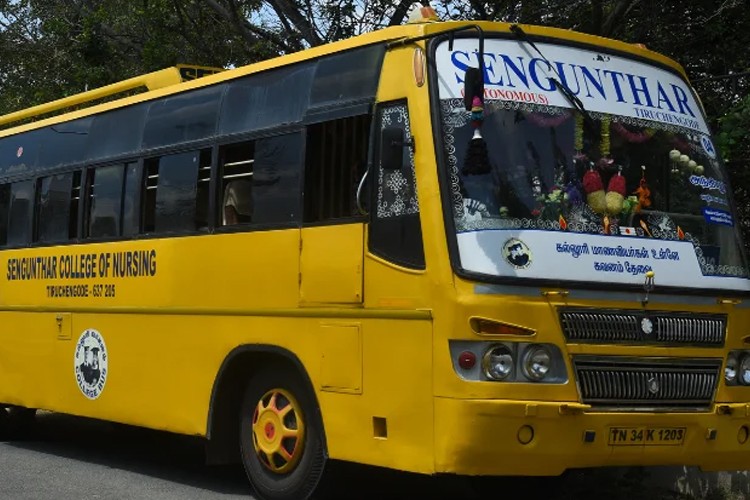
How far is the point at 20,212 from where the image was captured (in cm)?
1188

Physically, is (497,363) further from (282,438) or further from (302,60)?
(302,60)

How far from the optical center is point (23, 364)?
37.8 feet

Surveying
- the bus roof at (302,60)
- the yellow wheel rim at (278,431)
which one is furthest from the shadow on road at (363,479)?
the bus roof at (302,60)

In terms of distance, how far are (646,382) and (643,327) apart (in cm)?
32

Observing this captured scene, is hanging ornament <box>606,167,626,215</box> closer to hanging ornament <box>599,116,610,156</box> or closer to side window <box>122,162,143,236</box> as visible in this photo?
hanging ornament <box>599,116,610,156</box>

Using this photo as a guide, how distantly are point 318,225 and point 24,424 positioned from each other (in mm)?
6010

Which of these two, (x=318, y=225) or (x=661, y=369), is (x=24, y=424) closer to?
(x=318, y=225)

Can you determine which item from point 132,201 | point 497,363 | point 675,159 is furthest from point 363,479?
point 675,159

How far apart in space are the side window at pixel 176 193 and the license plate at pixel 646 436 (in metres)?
3.52

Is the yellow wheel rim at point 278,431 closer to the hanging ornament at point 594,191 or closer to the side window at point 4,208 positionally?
the hanging ornament at point 594,191

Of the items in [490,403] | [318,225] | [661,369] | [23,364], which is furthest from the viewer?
[23,364]

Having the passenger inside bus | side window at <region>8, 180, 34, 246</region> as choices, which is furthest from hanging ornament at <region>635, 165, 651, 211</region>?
side window at <region>8, 180, 34, 246</region>

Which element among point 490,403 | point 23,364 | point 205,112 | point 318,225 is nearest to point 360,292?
point 318,225

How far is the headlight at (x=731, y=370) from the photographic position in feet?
24.7
